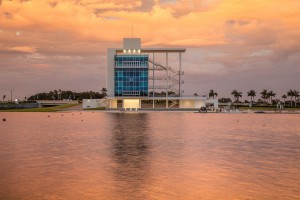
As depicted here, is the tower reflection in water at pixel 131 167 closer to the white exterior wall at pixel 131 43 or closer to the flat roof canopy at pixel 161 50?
the flat roof canopy at pixel 161 50

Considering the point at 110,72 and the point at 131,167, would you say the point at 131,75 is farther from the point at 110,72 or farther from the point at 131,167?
the point at 131,167

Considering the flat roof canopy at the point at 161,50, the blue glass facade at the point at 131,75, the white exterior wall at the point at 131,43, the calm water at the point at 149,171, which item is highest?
the white exterior wall at the point at 131,43

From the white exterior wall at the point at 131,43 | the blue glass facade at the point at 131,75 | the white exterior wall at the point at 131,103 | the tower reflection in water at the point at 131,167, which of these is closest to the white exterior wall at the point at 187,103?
the blue glass facade at the point at 131,75

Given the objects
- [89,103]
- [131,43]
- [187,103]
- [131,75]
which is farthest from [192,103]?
[89,103]

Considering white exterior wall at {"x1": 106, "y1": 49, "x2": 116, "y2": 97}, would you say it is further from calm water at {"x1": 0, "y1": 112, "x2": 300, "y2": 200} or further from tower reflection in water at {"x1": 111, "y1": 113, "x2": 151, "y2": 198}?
calm water at {"x1": 0, "y1": 112, "x2": 300, "y2": 200}

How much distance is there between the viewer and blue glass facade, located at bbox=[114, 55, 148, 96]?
174 meters

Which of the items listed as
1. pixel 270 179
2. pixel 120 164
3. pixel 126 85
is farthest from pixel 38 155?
pixel 126 85

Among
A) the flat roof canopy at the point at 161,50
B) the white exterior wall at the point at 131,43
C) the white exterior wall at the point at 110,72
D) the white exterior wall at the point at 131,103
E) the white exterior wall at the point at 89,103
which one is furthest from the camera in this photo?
the white exterior wall at the point at 89,103

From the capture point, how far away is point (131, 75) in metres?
175

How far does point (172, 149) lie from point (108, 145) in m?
7.89

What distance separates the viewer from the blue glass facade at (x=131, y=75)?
174 m

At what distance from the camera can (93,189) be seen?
22.7 meters

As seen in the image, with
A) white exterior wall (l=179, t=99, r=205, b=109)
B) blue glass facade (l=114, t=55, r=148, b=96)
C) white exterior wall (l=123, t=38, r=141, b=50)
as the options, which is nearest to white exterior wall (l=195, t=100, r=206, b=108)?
white exterior wall (l=179, t=99, r=205, b=109)

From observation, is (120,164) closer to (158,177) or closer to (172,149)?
(158,177)
